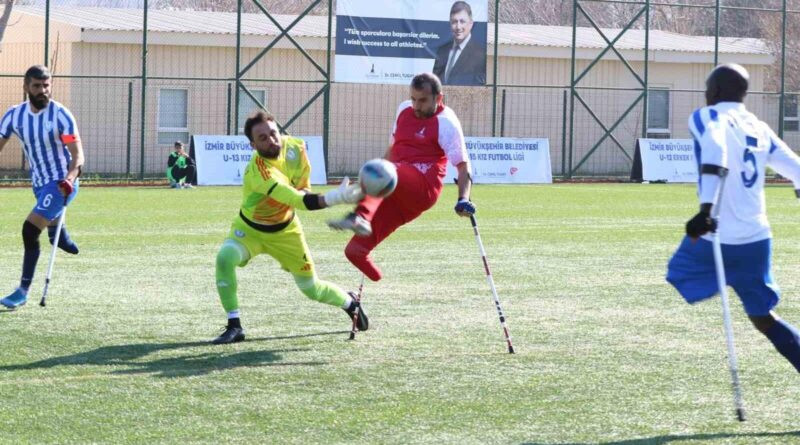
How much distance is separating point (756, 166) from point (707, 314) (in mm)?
4373

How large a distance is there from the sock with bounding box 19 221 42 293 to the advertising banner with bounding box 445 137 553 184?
68.2ft

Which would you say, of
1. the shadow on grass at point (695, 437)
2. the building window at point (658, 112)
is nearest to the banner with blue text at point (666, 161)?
the building window at point (658, 112)

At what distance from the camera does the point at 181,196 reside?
26453 mm

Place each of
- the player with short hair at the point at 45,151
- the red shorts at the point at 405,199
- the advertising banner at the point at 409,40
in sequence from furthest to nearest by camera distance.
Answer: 1. the advertising banner at the point at 409,40
2. the player with short hair at the point at 45,151
3. the red shorts at the point at 405,199

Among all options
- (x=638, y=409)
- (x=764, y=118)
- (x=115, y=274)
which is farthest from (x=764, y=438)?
(x=764, y=118)

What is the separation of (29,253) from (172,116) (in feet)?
79.2

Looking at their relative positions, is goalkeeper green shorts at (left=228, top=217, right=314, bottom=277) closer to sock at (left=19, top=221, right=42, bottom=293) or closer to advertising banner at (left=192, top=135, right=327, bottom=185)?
sock at (left=19, top=221, right=42, bottom=293)

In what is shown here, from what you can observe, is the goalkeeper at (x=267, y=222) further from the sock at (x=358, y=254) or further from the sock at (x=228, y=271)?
the sock at (x=358, y=254)

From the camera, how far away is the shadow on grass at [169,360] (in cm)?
851

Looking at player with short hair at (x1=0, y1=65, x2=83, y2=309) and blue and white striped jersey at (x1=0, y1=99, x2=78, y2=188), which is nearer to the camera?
player with short hair at (x1=0, y1=65, x2=83, y2=309)

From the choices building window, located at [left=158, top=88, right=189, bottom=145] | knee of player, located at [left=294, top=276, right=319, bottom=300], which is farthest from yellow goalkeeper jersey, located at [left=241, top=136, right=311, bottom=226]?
building window, located at [left=158, top=88, right=189, bottom=145]

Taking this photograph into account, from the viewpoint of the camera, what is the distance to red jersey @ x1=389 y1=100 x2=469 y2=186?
980 cm

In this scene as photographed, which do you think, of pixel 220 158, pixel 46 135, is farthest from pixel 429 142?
pixel 220 158

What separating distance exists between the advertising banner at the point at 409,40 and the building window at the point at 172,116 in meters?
4.84
